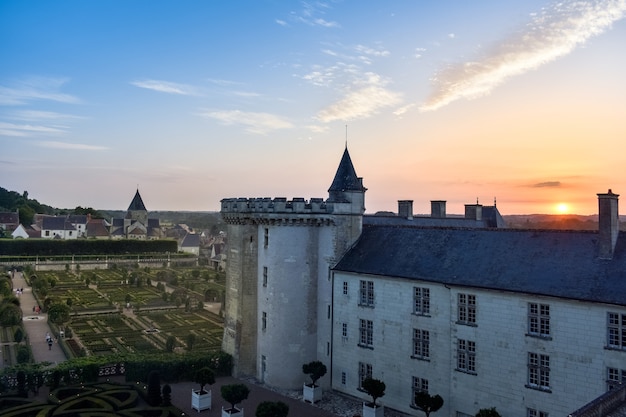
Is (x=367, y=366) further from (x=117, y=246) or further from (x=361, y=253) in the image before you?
(x=117, y=246)

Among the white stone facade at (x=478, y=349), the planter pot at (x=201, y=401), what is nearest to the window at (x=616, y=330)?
the white stone facade at (x=478, y=349)

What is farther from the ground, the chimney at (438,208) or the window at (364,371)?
the chimney at (438,208)

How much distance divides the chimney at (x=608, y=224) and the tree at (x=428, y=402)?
1047 cm

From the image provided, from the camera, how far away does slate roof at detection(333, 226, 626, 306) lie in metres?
23.0

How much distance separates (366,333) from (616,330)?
531 inches

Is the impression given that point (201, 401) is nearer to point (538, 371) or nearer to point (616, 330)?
point (538, 371)

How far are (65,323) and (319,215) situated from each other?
30031 millimetres

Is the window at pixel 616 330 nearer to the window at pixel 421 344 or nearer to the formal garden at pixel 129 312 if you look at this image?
the window at pixel 421 344

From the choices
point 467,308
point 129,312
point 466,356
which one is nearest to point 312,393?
point 466,356

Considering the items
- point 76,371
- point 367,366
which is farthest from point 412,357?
point 76,371

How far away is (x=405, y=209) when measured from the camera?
144 feet

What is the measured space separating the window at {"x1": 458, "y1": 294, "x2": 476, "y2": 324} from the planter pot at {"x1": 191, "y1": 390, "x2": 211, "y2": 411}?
14930 millimetres

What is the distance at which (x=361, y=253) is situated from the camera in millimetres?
32312

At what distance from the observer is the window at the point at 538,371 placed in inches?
917
